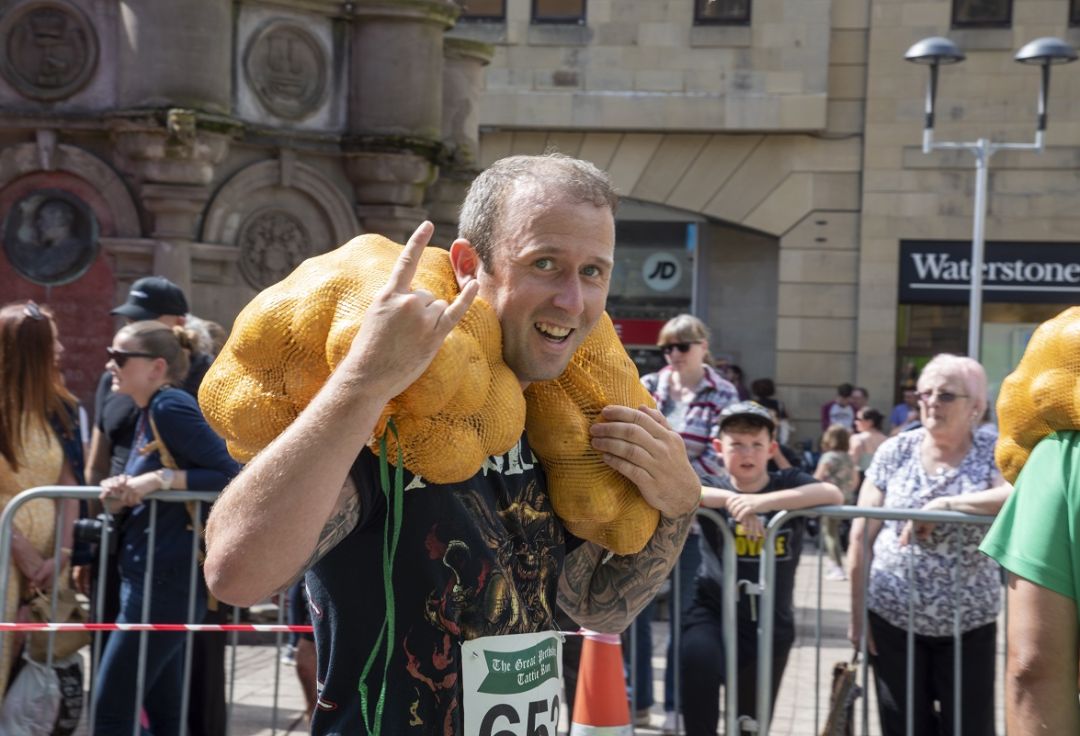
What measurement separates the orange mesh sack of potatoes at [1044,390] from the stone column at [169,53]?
267 inches

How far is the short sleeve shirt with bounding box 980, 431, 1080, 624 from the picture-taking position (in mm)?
3055

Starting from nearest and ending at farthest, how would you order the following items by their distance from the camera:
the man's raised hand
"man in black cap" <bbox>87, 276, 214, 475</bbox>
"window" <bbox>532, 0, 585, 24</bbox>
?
the man's raised hand → "man in black cap" <bbox>87, 276, 214, 475</bbox> → "window" <bbox>532, 0, 585, 24</bbox>

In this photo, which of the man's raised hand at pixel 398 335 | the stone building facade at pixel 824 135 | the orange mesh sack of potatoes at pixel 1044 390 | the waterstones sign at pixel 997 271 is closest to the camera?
the man's raised hand at pixel 398 335

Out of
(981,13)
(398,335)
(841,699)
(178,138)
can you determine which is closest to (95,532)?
(841,699)

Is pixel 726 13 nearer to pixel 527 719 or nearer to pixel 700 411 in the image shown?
pixel 700 411

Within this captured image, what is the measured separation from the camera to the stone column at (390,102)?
33.0ft

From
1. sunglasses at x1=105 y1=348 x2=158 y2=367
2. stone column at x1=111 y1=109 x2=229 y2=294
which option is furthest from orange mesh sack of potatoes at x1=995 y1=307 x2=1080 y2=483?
stone column at x1=111 y1=109 x2=229 y2=294

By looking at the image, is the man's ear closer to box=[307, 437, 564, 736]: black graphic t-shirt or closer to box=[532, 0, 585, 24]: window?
box=[307, 437, 564, 736]: black graphic t-shirt

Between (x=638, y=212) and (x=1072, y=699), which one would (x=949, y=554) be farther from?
(x=638, y=212)

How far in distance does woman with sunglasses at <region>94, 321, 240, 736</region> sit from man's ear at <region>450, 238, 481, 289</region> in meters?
3.10

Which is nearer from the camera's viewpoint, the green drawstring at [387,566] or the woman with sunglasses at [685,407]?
the green drawstring at [387,566]

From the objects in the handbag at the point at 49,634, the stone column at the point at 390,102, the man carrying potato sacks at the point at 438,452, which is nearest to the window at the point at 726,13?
the stone column at the point at 390,102

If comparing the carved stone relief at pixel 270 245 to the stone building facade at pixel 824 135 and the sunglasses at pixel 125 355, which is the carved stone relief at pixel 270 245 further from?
the stone building facade at pixel 824 135

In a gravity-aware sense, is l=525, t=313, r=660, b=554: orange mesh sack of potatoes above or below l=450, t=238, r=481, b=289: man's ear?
below
